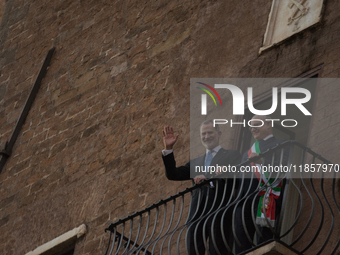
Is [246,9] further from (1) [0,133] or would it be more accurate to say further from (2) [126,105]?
(1) [0,133]

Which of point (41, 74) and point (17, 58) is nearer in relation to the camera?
point (41, 74)

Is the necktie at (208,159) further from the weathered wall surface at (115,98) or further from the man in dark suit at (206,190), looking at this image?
the weathered wall surface at (115,98)

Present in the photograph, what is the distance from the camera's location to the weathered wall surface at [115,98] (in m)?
8.02

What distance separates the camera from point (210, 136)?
265 inches

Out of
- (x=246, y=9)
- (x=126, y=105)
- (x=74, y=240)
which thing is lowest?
(x=74, y=240)

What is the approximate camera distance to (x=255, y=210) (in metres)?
6.02

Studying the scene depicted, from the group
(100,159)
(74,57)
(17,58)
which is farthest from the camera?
(17,58)

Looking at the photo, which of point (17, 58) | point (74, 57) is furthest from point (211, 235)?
point (17, 58)

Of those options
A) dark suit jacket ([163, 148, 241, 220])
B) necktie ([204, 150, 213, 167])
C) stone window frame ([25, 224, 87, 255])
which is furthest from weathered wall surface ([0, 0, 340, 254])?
necktie ([204, 150, 213, 167])

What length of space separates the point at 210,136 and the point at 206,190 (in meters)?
0.52

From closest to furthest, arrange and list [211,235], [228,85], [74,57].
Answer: [211,235], [228,85], [74,57]

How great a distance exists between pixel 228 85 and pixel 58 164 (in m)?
2.75

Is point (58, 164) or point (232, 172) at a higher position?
point (232, 172)

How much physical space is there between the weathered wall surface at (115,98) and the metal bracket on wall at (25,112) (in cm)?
11
